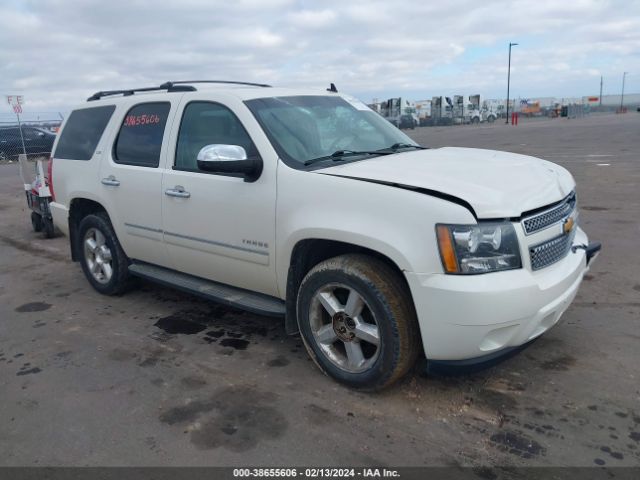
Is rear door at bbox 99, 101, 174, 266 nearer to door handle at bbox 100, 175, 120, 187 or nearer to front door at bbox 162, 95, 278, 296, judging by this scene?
door handle at bbox 100, 175, 120, 187

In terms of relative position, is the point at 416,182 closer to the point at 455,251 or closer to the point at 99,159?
the point at 455,251

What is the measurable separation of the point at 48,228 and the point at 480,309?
759cm

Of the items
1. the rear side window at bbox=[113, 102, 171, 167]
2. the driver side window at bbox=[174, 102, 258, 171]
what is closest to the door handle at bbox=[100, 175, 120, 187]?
the rear side window at bbox=[113, 102, 171, 167]

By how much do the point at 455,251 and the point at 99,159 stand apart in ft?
11.9

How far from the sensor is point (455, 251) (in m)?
2.86

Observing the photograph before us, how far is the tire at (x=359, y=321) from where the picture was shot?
3127 millimetres

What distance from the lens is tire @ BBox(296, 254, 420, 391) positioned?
3.13 m

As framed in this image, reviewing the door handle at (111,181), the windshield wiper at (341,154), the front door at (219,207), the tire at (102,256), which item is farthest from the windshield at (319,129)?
the tire at (102,256)

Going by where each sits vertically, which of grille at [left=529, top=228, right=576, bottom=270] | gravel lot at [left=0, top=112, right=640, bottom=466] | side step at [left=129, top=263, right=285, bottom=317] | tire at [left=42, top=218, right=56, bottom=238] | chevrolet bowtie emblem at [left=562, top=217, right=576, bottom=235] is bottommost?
gravel lot at [left=0, top=112, right=640, bottom=466]

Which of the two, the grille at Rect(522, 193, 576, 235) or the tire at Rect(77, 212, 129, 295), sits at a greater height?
the grille at Rect(522, 193, 576, 235)

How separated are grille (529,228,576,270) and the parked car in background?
84.3ft

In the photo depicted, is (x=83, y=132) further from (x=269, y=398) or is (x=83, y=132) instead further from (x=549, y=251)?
(x=549, y=251)

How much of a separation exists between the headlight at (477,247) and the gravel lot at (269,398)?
893 mm

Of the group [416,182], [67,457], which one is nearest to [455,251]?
[416,182]
